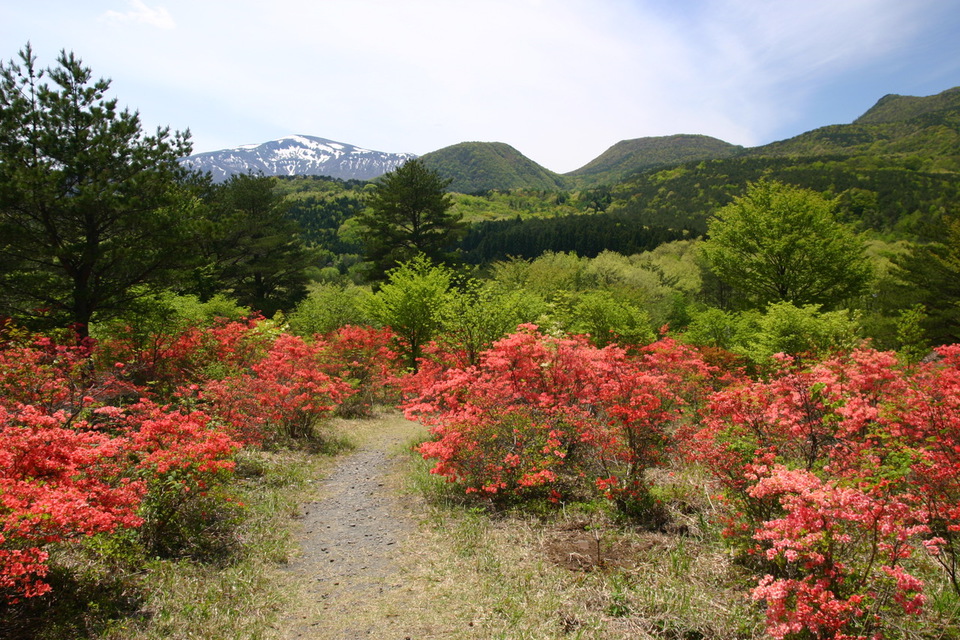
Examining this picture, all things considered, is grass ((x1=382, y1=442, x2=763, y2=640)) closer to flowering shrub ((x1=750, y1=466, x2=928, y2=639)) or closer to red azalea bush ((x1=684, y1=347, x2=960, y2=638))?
red azalea bush ((x1=684, y1=347, x2=960, y2=638))

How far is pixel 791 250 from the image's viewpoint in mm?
16250

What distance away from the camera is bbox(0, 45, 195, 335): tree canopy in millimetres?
8773

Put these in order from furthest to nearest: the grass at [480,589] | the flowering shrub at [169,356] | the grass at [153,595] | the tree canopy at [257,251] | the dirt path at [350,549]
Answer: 1. the tree canopy at [257,251]
2. the flowering shrub at [169,356]
3. the dirt path at [350,549]
4. the grass at [480,589]
5. the grass at [153,595]

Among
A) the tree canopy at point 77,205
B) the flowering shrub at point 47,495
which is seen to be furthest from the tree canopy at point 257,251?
the flowering shrub at point 47,495

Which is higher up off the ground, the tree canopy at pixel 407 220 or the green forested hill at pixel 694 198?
the green forested hill at pixel 694 198

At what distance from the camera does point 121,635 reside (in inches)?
131

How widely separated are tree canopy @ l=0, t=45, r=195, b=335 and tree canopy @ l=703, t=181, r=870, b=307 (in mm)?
19493

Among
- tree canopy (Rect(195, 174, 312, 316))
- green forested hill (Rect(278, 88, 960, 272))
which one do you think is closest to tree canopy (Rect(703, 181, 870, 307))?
green forested hill (Rect(278, 88, 960, 272))

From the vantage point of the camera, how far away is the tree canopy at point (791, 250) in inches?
631

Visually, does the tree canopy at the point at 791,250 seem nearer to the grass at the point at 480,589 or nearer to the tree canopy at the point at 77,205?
the grass at the point at 480,589

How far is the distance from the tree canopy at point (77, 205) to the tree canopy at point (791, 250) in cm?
1949

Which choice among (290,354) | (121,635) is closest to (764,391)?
(121,635)

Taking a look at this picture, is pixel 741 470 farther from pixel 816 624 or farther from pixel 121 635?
pixel 121 635

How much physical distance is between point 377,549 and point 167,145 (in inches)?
431
